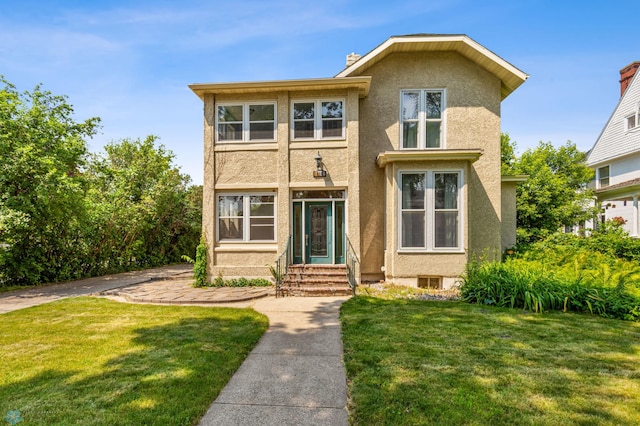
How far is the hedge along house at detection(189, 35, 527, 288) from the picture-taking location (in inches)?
385

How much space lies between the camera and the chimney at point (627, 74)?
63.9 feet

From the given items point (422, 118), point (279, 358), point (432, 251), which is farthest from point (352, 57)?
point (279, 358)

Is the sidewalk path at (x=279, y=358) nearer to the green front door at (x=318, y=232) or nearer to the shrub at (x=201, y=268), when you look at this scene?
the shrub at (x=201, y=268)

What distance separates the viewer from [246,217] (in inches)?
418

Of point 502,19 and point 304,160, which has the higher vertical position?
point 502,19

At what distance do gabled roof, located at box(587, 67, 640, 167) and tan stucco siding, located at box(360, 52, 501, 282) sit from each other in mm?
13218

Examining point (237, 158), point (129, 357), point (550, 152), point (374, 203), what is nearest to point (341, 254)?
point (374, 203)

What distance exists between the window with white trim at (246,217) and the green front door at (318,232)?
1.20m

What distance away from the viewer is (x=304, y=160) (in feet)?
34.0

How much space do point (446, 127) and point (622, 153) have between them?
49.5ft

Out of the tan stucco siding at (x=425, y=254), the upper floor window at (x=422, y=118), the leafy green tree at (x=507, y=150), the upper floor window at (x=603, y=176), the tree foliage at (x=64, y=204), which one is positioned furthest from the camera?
the leafy green tree at (x=507, y=150)

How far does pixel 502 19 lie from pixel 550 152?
13889mm

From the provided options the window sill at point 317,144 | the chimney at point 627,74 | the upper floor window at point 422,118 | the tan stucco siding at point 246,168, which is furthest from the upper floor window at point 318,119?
the chimney at point 627,74

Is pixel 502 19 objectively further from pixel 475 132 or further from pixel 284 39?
pixel 284 39
